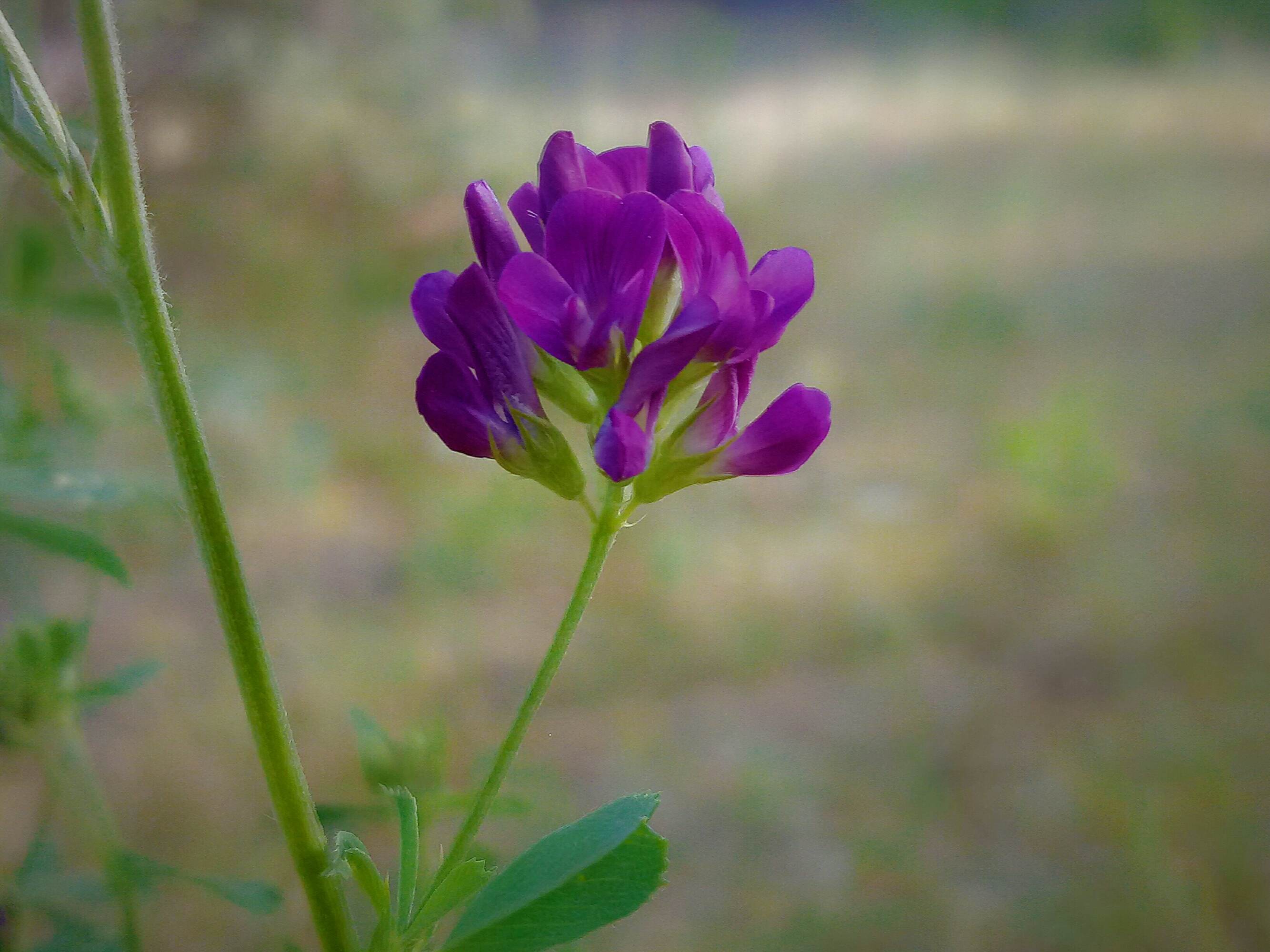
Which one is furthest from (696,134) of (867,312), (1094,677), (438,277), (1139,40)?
(438,277)

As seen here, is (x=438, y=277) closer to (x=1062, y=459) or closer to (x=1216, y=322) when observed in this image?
(x=1062, y=459)

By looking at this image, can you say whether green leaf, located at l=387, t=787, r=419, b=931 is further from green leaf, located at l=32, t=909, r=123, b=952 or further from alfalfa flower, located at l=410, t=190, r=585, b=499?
green leaf, located at l=32, t=909, r=123, b=952

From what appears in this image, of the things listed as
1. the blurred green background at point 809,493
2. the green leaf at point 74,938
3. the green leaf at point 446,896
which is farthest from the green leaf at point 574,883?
the blurred green background at point 809,493

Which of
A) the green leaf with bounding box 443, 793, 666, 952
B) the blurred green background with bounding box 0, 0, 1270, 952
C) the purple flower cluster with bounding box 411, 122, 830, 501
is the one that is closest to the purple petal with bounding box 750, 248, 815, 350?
the purple flower cluster with bounding box 411, 122, 830, 501

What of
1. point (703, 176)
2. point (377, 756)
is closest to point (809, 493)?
point (377, 756)

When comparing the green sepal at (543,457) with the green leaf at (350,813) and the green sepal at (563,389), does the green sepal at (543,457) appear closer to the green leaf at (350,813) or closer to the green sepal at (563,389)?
the green sepal at (563,389)
